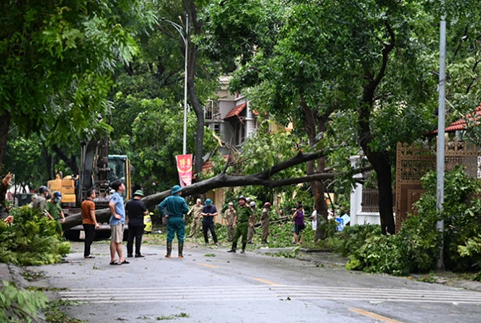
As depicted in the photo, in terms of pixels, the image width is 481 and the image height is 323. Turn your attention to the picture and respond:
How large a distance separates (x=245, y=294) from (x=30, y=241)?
8707 mm

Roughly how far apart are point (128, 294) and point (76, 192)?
23.1 m

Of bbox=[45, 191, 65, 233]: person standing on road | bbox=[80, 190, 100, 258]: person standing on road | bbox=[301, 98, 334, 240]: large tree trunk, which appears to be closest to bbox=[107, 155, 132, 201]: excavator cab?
bbox=[301, 98, 334, 240]: large tree trunk

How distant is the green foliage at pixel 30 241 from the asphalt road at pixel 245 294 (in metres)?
0.77

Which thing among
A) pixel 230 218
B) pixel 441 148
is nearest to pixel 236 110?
pixel 230 218

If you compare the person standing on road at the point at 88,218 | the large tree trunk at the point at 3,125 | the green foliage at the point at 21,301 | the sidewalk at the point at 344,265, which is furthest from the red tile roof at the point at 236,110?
the green foliage at the point at 21,301

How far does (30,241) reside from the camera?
20.1m

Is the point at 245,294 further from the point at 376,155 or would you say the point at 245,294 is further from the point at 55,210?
the point at 376,155

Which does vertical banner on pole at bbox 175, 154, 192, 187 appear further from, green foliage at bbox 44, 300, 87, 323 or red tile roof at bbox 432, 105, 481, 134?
green foliage at bbox 44, 300, 87, 323

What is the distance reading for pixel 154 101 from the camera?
1946 inches

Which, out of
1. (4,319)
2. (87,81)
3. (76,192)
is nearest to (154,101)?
(76,192)

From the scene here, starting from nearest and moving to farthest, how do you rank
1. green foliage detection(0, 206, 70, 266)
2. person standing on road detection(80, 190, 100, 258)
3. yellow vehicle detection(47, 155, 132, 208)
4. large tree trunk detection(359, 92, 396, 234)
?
green foliage detection(0, 206, 70, 266)
person standing on road detection(80, 190, 100, 258)
large tree trunk detection(359, 92, 396, 234)
yellow vehicle detection(47, 155, 132, 208)

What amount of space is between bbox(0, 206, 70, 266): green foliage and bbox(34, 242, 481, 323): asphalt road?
77 centimetres

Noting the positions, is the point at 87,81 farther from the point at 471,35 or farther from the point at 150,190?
the point at 150,190

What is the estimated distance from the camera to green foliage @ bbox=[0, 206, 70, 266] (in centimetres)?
1939
